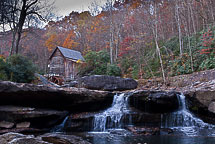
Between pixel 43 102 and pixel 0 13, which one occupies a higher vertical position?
pixel 0 13

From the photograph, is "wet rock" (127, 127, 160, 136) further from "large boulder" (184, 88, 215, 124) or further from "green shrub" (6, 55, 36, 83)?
"green shrub" (6, 55, 36, 83)


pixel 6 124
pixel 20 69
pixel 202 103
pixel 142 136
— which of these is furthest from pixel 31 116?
pixel 202 103

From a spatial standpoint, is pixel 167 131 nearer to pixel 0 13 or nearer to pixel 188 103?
pixel 188 103

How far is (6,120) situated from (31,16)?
11941mm

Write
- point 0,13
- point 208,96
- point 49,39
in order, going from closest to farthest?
point 208,96
point 0,13
point 49,39

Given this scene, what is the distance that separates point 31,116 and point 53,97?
129 centimetres

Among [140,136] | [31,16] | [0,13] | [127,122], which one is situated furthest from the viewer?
[31,16]

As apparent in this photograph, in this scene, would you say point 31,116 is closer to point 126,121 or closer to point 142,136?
point 126,121

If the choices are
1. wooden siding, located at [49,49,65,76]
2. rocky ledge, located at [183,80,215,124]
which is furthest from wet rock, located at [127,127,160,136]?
wooden siding, located at [49,49,65,76]

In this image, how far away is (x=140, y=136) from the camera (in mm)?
6121

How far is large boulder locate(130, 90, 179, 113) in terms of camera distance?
7965 mm

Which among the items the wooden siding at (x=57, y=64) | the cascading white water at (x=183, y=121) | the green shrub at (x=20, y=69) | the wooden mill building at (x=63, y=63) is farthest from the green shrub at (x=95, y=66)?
the cascading white water at (x=183, y=121)

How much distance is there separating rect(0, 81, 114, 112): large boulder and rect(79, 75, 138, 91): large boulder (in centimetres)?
329

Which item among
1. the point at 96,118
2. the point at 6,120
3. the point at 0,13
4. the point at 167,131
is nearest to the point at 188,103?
the point at 167,131
